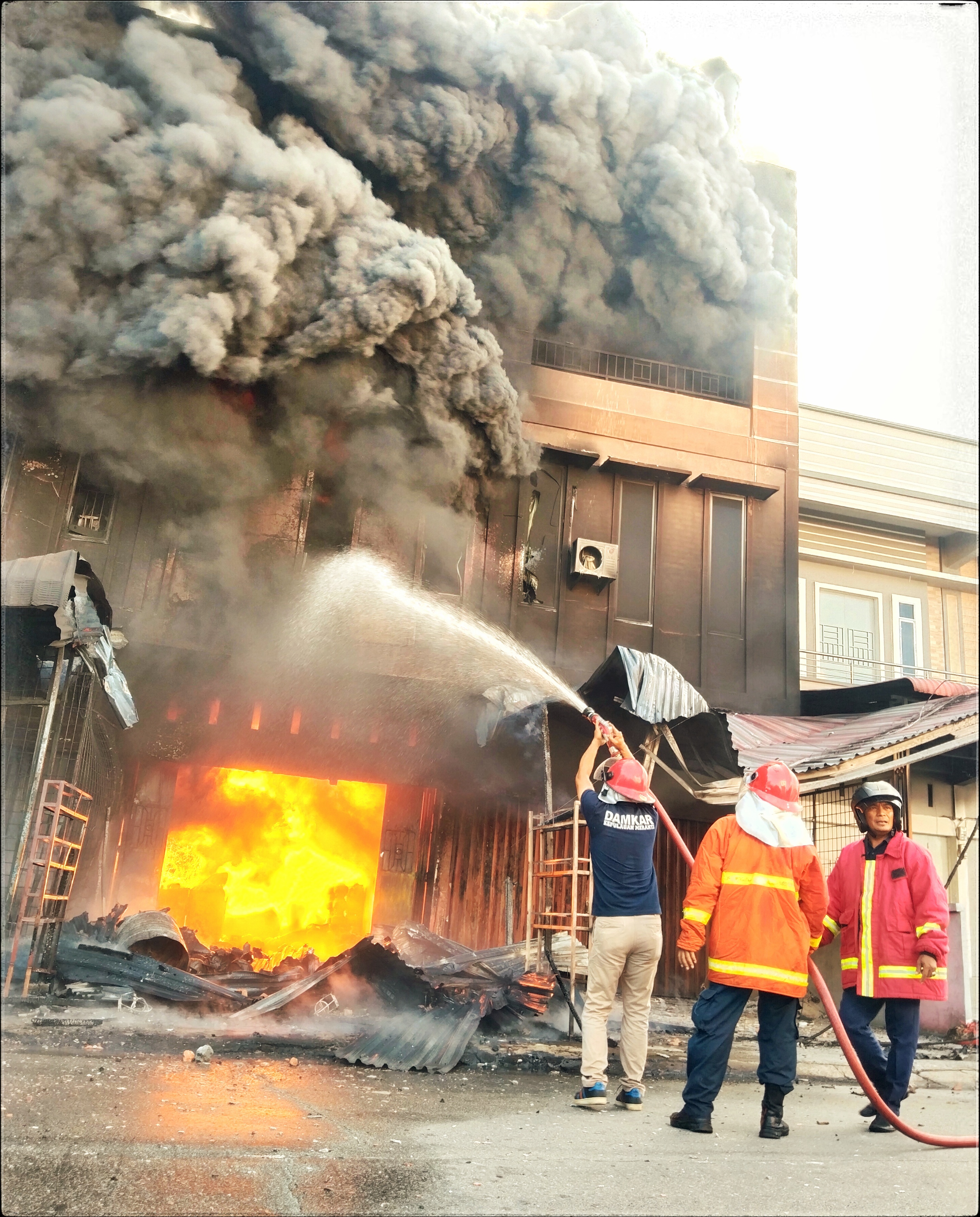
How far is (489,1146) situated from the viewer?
12.1 feet

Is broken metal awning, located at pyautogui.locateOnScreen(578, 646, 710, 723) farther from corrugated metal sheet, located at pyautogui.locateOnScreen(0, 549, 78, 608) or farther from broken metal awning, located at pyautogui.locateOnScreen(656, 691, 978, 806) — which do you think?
corrugated metal sheet, located at pyautogui.locateOnScreen(0, 549, 78, 608)

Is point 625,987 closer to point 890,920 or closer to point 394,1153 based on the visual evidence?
point 890,920

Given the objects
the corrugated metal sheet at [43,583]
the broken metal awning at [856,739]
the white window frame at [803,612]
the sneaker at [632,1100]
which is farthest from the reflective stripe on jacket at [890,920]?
the white window frame at [803,612]

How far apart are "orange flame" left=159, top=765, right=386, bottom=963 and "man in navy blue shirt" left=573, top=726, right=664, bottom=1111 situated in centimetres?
825

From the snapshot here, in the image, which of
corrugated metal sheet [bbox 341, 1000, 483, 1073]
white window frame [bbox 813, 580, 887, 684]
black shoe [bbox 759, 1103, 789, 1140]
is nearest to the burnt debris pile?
corrugated metal sheet [bbox 341, 1000, 483, 1073]

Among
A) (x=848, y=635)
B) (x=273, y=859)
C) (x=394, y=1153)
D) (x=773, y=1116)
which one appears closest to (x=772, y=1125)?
(x=773, y=1116)

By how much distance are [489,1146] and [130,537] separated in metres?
6.66

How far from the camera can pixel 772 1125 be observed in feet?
14.2

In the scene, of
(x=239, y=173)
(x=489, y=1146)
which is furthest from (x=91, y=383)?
(x=489, y=1146)

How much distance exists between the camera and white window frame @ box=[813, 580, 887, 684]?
1055 cm

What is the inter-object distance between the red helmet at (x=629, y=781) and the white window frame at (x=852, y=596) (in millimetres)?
6060

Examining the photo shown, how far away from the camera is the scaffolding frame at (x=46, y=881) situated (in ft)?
19.9

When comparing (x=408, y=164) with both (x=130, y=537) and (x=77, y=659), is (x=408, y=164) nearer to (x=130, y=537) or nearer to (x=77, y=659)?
(x=130, y=537)

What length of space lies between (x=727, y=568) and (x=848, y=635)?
3.00 meters
